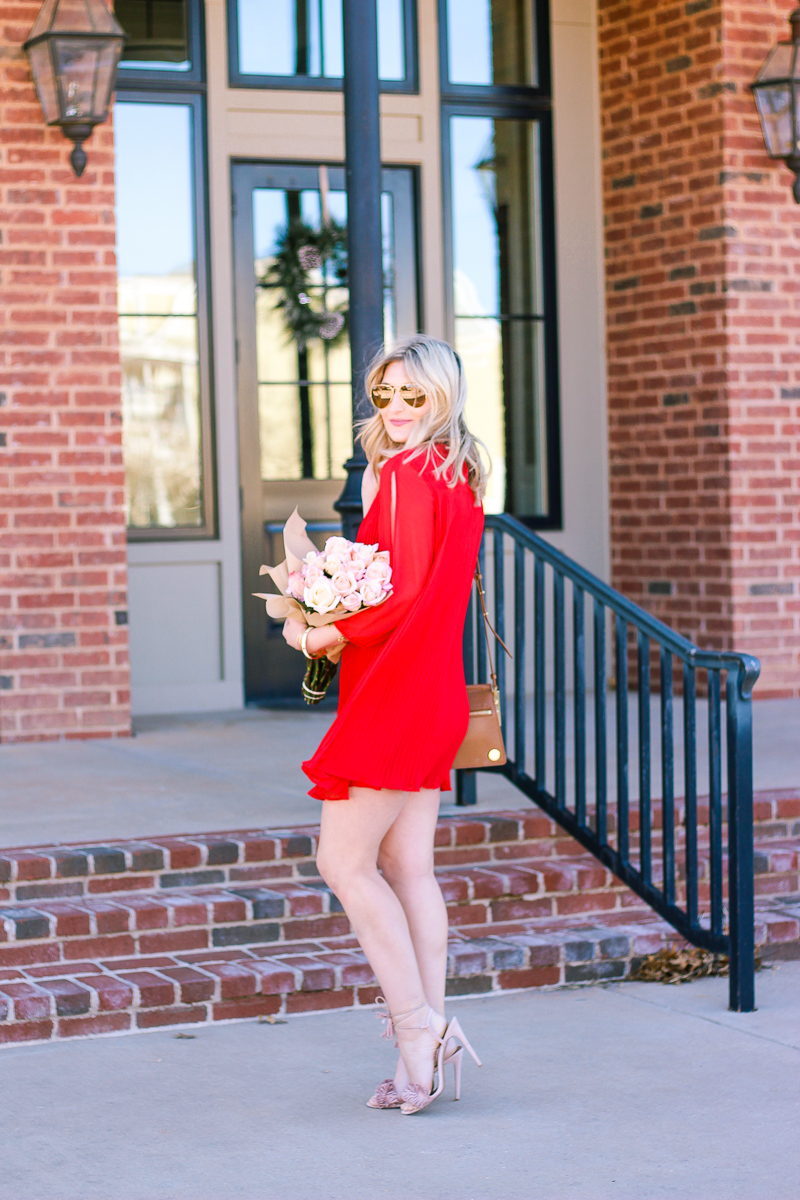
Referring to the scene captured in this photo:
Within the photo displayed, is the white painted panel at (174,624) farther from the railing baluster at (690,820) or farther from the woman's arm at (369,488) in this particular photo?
the woman's arm at (369,488)

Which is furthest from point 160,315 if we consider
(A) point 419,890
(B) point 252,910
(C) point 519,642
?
(A) point 419,890

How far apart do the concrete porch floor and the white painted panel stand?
0.34 m

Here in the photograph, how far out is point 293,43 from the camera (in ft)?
25.7

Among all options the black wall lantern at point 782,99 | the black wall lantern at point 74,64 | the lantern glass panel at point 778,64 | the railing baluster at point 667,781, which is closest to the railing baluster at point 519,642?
the railing baluster at point 667,781

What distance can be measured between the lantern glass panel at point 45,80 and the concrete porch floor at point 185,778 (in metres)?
2.53

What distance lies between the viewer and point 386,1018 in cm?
347

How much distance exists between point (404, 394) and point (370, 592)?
452 mm

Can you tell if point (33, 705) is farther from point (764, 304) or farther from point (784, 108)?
point (784, 108)

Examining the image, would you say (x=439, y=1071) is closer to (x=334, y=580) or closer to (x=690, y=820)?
(x=334, y=580)

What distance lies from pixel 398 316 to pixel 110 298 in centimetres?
193

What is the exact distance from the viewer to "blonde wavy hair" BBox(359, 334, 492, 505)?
10.9 ft

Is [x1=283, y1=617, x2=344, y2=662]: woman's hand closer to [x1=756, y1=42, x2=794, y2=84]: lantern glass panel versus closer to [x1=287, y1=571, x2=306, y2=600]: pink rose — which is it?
[x1=287, y1=571, x2=306, y2=600]: pink rose

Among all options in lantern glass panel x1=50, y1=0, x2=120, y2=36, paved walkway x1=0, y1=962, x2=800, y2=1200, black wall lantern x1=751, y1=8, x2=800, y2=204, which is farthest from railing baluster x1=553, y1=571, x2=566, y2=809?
black wall lantern x1=751, y1=8, x2=800, y2=204

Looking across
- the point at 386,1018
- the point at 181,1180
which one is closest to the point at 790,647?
the point at 386,1018
